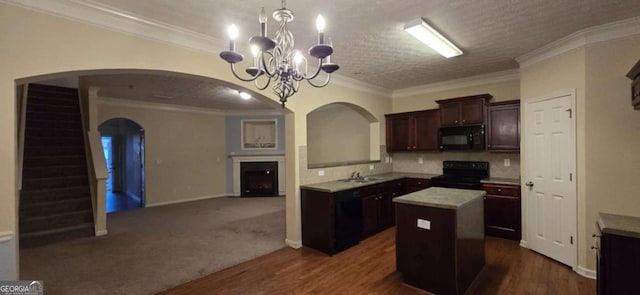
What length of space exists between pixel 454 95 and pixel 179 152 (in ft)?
22.6

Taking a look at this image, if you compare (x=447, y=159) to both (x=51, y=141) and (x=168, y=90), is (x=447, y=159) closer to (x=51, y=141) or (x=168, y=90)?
(x=168, y=90)

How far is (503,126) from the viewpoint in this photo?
423 centimetres

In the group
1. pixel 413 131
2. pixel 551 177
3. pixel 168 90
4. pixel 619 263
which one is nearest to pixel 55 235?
pixel 168 90

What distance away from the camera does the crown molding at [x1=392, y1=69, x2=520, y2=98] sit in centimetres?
448

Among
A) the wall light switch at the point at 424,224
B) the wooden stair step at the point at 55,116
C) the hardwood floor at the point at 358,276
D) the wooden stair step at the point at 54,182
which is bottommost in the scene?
the hardwood floor at the point at 358,276

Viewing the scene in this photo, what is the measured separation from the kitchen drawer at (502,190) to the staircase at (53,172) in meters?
6.55

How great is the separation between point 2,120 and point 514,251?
5.43 meters

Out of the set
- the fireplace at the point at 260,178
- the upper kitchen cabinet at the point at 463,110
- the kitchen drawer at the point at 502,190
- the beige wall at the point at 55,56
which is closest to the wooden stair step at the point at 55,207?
→ the beige wall at the point at 55,56

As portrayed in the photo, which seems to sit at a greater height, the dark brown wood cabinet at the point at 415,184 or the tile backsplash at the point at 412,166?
the tile backsplash at the point at 412,166

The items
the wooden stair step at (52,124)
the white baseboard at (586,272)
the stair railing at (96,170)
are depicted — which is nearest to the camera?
the white baseboard at (586,272)

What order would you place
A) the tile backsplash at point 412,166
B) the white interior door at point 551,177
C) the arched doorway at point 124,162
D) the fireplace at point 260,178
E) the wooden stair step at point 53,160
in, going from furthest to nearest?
the fireplace at point 260,178
the arched doorway at point 124,162
the wooden stair step at point 53,160
the tile backsplash at point 412,166
the white interior door at point 551,177

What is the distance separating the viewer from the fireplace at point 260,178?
827 centimetres

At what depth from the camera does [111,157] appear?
9555 mm

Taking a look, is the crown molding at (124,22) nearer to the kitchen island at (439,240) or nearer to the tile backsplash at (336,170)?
the tile backsplash at (336,170)
